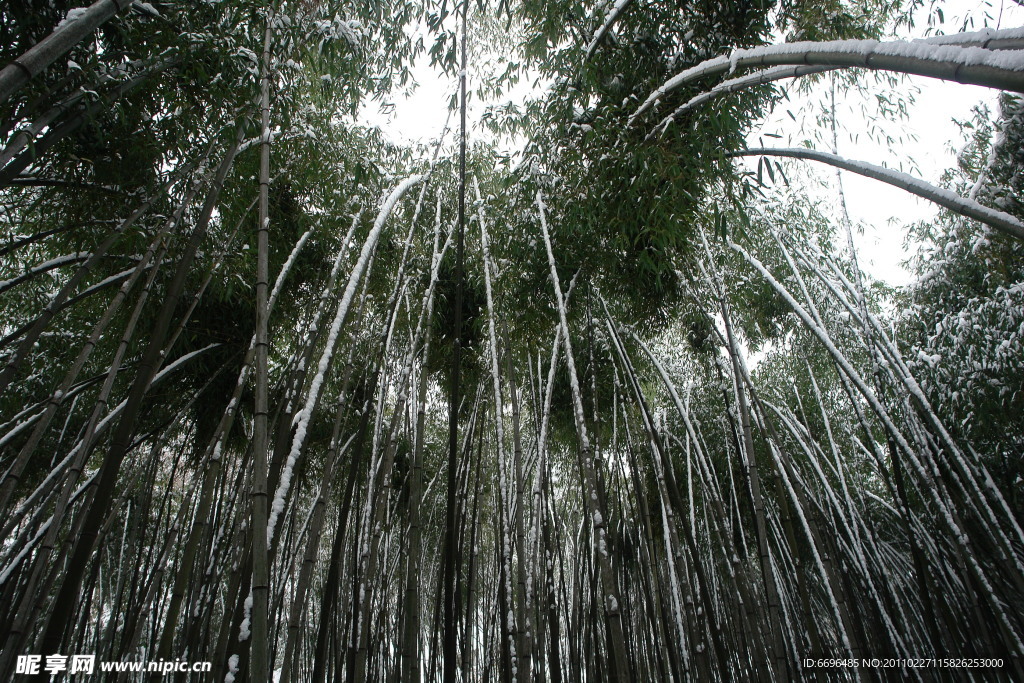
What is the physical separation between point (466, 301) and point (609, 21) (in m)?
2.23

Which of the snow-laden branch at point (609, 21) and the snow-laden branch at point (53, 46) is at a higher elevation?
the snow-laden branch at point (609, 21)

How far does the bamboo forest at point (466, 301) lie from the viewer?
1.54 metres

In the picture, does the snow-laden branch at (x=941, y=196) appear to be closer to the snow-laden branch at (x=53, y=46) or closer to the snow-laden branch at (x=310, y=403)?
the snow-laden branch at (x=310, y=403)

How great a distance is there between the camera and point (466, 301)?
406cm

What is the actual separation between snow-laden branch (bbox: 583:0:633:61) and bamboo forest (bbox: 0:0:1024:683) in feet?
0.08

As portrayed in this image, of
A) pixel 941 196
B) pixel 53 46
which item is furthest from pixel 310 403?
pixel 941 196

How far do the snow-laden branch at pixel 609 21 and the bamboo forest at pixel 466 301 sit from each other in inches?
1.0

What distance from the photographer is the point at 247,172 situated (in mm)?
2545

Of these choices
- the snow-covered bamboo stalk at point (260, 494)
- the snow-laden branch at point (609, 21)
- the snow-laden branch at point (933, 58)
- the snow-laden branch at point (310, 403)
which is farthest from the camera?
the snow-laden branch at point (609, 21)

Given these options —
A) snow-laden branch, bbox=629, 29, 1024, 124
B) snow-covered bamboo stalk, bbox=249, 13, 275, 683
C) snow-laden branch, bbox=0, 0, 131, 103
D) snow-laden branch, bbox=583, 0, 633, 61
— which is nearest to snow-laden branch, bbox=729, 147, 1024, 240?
snow-laden branch, bbox=629, 29, 1024, 124

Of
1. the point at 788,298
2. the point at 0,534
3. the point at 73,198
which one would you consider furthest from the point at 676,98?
the point at 0,534

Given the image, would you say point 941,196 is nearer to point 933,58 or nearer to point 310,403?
point 933,58

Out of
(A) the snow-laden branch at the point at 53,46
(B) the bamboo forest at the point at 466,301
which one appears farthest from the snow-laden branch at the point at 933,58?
(A) the snow-laden branch at the point at 53,46

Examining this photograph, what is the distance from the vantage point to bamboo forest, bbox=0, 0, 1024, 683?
1540 mm
